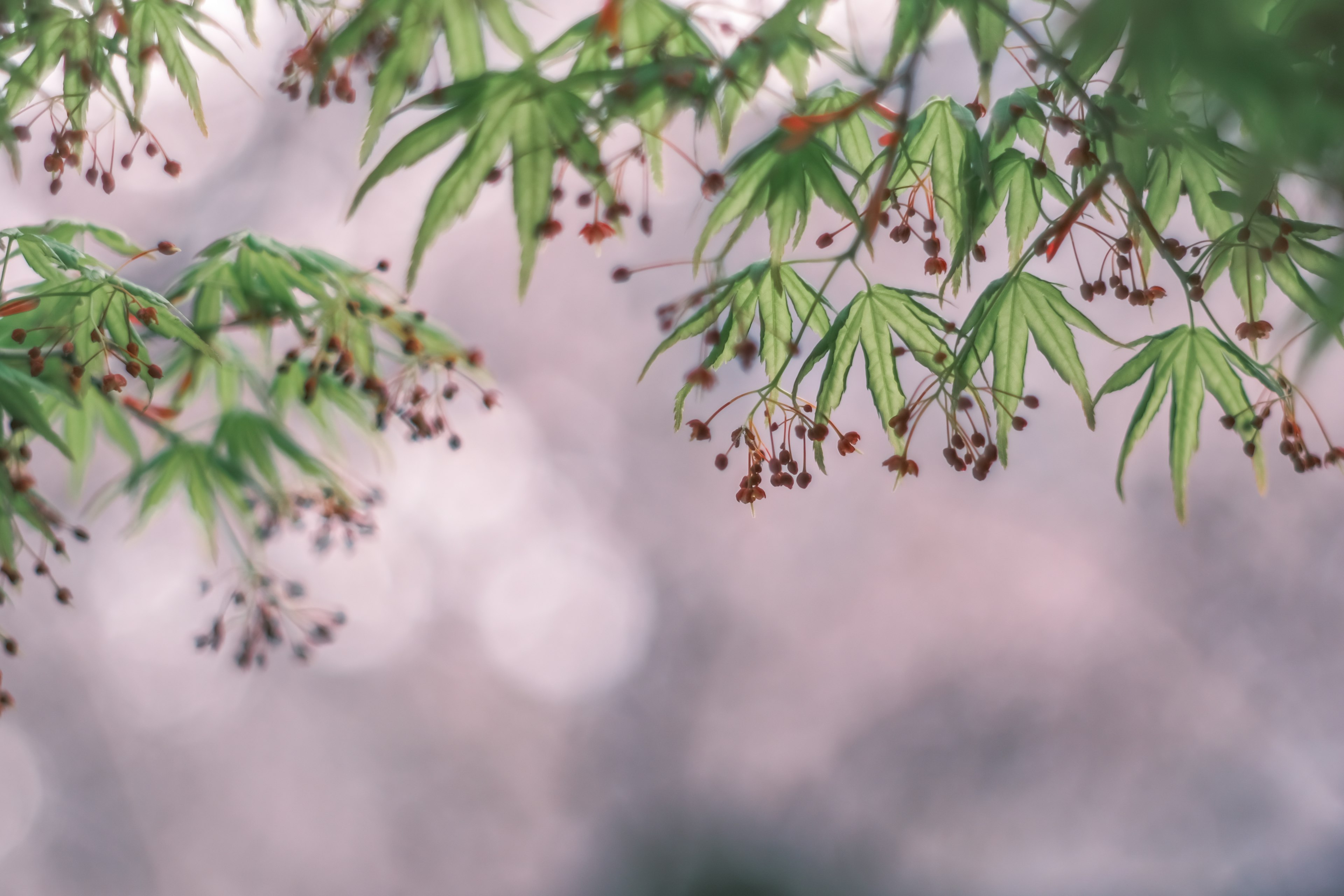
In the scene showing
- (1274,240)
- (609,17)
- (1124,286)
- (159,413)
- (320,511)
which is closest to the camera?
(609,17)

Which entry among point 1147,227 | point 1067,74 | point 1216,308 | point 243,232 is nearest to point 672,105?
point 1067,74

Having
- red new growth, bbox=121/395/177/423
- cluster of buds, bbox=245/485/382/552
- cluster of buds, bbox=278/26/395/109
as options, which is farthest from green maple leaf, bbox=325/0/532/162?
cluster of buds, bbox=245/485/382/552

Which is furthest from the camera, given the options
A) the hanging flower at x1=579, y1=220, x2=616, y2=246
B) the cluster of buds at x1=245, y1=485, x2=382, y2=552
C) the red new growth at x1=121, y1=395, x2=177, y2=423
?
the cluster of buds at x1=245, y1=485, x2=382, y2=552

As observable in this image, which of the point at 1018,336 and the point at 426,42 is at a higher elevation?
the point at 1018,336

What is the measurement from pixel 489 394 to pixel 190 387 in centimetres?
62

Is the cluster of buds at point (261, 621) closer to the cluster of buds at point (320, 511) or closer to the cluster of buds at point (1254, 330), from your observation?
the cluster of buds at point (320, 511)

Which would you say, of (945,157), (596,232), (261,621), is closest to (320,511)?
(261,621)

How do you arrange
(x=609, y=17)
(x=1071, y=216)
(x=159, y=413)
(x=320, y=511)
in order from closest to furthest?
(x=609, y=17) < (x=1071, y=216) < (x=159, y=413) < (x=320, y=511)

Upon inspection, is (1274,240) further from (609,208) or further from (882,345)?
(609,208)

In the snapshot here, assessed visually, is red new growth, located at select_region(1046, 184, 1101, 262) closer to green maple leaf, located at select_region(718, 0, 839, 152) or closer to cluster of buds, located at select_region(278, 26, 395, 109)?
green maple leaf, located at select_region(718, 0, 839, 152)

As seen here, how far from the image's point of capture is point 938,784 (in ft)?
13.0

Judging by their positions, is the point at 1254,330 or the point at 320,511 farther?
the point at 320,511

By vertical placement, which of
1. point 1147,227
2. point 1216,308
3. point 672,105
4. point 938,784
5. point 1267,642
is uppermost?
point 1216,308

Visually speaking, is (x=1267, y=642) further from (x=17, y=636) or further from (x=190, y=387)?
(x=17, y=636)
